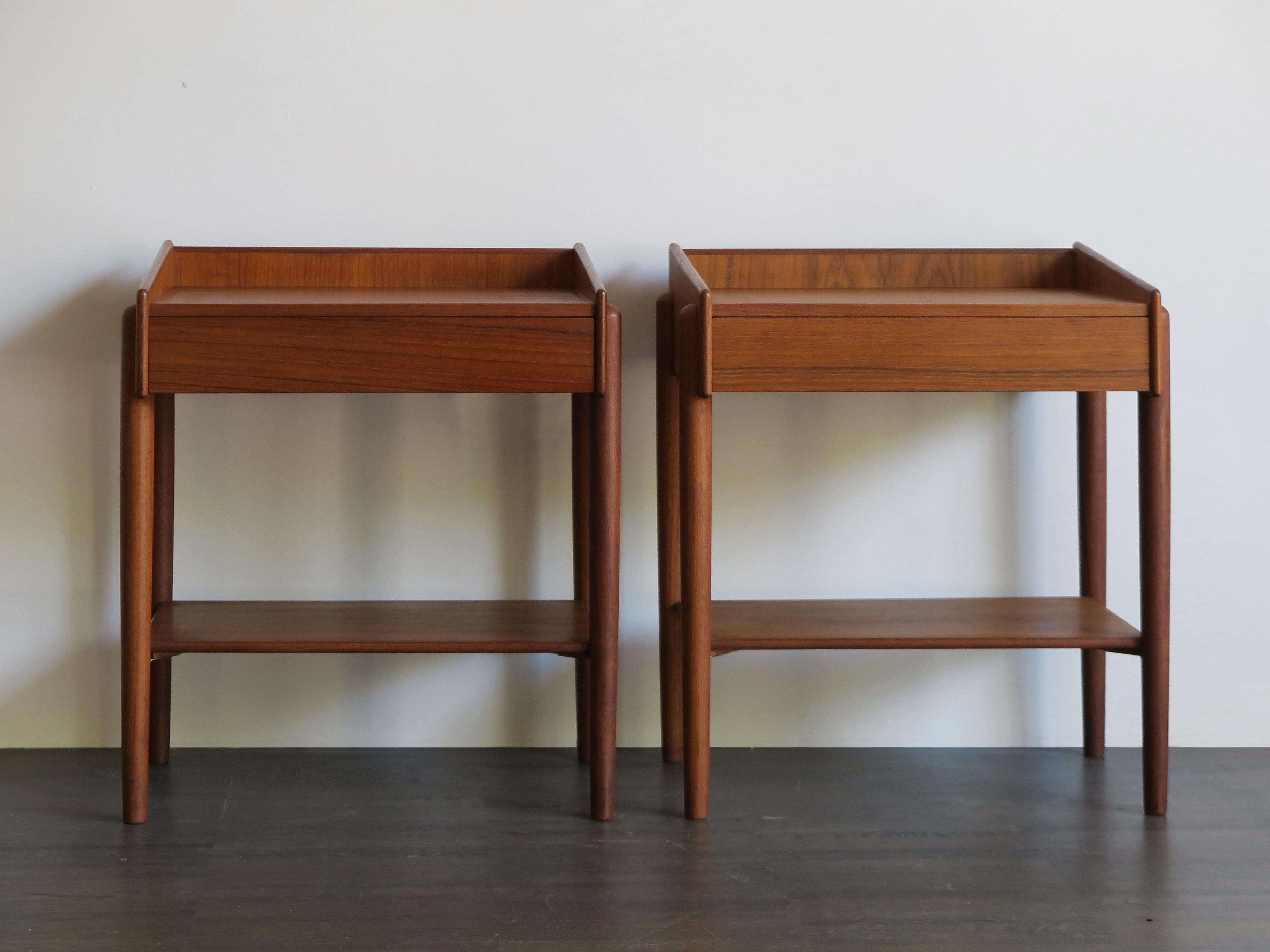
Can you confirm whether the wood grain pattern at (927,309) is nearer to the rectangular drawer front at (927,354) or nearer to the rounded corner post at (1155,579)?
the rectangular drawer front at (927,354)

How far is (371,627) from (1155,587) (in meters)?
1.24

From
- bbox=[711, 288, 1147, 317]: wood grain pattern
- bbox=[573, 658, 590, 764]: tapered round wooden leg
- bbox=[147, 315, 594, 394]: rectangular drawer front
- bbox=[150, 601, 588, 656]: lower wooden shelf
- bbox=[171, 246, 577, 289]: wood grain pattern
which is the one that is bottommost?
bbox=[573, 658, 590, 764]: tapered round wooden leg

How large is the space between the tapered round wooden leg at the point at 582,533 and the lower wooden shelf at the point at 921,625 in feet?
0.80

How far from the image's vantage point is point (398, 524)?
2.11 meters

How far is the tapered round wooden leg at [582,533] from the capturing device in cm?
202

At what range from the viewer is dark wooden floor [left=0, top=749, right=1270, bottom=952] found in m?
1.45

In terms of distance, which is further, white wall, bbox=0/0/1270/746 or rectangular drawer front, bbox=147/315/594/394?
white wall, bbox=0/0/1270/746

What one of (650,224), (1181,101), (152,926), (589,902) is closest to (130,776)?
(152,926)

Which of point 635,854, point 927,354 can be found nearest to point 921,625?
point 927,354

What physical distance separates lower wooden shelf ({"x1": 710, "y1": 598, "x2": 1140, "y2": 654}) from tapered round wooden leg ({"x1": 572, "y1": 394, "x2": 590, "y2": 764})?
0.24 m

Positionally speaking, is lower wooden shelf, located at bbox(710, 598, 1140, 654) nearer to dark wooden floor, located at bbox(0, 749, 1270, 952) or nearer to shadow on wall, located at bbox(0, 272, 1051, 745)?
shadow on wall, located at bbox(0, 272, 1051, 745)

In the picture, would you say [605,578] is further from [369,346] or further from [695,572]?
[369,346]

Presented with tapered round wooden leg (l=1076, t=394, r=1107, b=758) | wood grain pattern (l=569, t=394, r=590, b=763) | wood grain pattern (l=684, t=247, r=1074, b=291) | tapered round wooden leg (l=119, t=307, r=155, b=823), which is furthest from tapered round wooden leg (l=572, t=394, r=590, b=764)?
tapered round wooden leg (l=1076, t=394, r=1107, b=758)

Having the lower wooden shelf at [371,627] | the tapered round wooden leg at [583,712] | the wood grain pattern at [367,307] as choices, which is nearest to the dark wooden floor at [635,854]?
the tapered round wooden leg at [583,712]
